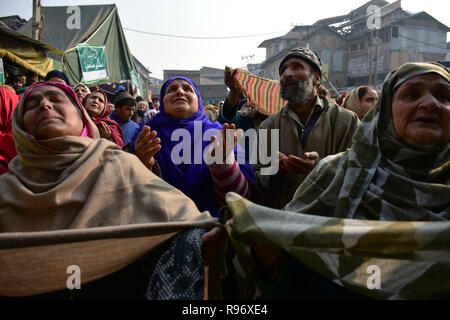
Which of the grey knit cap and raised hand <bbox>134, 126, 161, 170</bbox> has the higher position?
the grey knit cap

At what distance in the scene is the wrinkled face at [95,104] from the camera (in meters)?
4.12

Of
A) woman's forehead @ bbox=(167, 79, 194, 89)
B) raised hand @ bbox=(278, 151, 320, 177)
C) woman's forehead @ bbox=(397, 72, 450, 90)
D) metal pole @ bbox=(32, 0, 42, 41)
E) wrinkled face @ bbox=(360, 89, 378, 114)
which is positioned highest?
metal pole @ bbox=(32, 0, 42, 41)

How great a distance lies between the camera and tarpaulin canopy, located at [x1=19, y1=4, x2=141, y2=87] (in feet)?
30.0

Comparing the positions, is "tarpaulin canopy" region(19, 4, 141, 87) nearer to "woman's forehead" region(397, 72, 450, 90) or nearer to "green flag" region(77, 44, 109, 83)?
"green flag" region(77, 44, 109, 83)

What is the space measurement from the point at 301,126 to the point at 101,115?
2.87m

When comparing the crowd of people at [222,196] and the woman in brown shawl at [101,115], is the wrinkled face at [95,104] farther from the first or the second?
the crowd of people at [222,196]

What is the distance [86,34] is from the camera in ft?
34.1

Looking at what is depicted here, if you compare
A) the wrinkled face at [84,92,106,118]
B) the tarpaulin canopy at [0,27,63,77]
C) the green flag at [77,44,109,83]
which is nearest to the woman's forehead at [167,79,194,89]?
the wrinkled face at [84,92,106,118]

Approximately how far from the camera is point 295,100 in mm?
2695

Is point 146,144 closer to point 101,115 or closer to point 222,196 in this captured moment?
point 222,196

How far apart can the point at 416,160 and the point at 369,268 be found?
1.87 ft

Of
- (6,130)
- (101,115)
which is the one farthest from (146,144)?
(101,115)

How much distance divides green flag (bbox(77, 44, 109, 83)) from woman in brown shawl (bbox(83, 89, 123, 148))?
5.13 metres

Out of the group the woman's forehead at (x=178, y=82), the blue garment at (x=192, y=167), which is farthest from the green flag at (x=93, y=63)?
the blue garment at (x=192, y=167)
